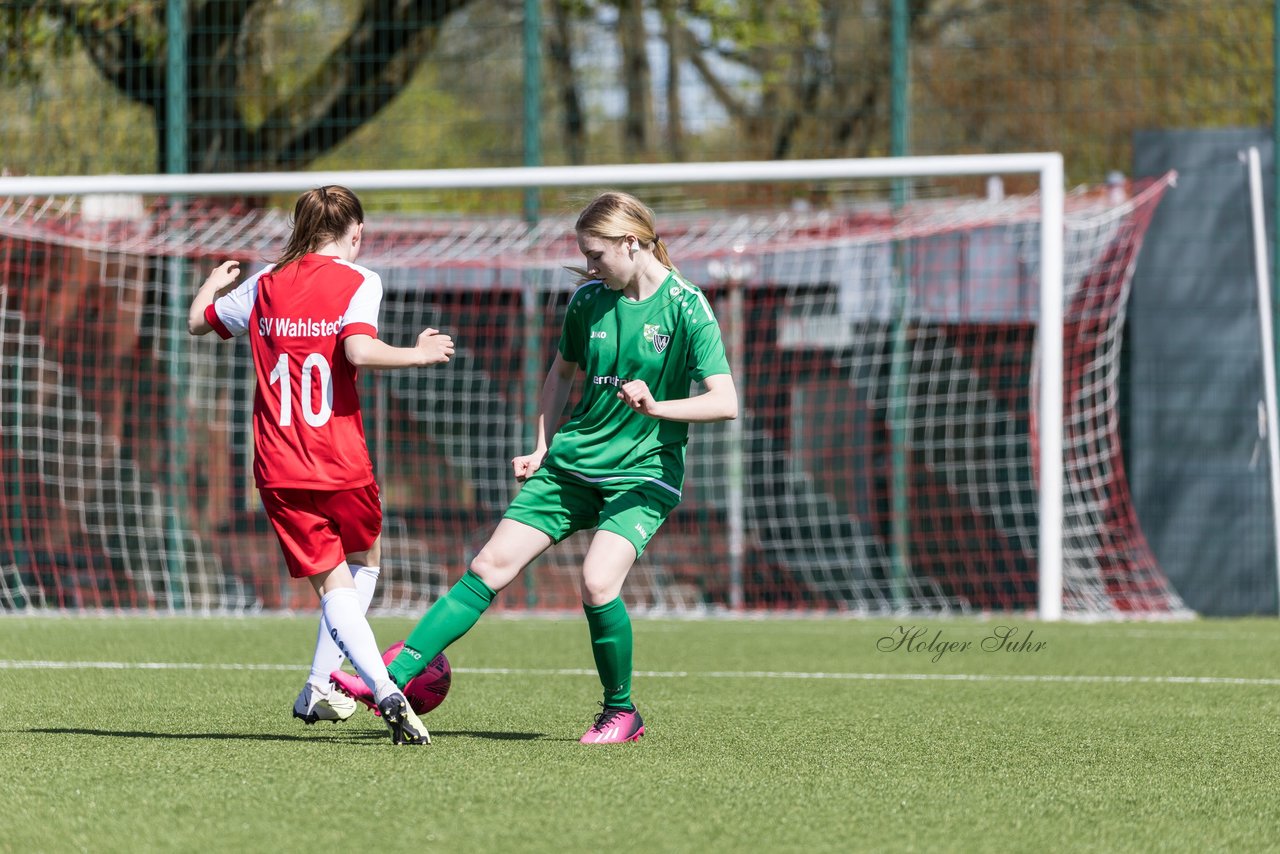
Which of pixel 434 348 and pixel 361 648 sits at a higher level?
pixel 434 348

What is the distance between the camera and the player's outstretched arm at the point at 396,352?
423 cm

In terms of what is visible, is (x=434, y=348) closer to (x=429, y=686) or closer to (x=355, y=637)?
(x=355, y=637)

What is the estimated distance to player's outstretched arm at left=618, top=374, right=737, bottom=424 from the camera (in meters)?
4.11

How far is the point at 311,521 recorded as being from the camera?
4.41m

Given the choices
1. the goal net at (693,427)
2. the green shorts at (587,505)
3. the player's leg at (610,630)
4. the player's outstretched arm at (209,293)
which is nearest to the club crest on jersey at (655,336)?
the green shorts at (587,505)

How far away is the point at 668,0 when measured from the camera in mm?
14375

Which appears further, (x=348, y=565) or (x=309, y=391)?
(x=348, y=565)

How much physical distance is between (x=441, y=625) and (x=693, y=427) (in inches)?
257

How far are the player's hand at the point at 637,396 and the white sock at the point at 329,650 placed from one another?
3.38 feet

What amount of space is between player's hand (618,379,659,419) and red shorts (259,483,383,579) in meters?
0.85

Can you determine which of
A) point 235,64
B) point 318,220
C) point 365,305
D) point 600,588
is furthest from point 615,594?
point 235,64

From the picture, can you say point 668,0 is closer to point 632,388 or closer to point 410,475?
point 410,475

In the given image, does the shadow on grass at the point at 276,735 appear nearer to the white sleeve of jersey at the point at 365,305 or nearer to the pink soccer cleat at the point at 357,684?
the pink soccer cleat at the point at 357,684

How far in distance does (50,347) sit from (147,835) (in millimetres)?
7560
